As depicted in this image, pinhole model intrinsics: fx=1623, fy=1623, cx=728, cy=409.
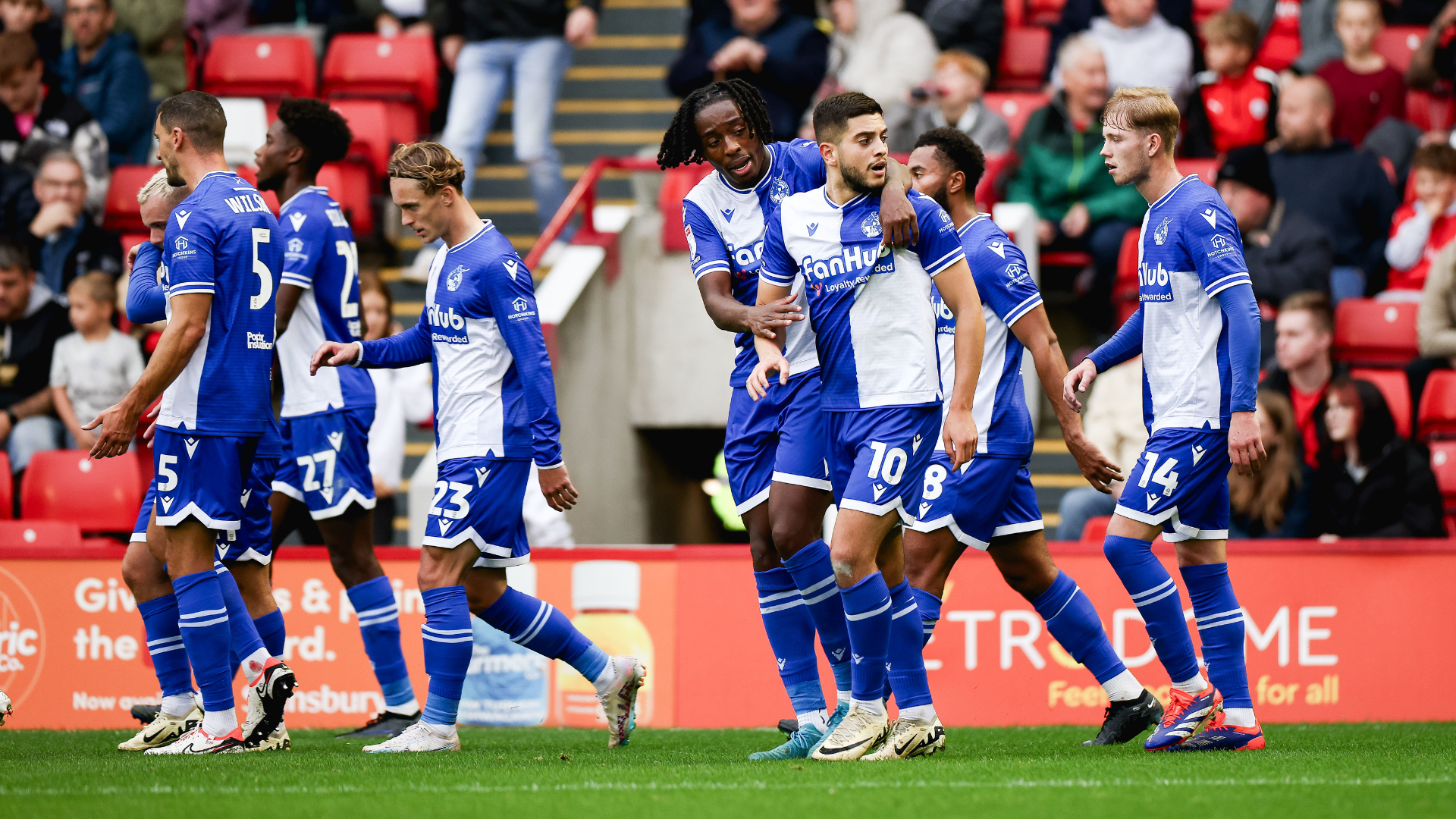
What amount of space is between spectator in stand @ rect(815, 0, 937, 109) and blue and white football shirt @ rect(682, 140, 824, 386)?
5.61 metres

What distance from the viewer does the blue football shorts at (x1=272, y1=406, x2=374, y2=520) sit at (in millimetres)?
6582

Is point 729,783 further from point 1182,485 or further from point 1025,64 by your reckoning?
point 1025,64

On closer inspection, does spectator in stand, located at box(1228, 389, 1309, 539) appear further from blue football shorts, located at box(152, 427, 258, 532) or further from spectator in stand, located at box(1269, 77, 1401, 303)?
blue football shorts, located at box(152, 427, 258, 532)

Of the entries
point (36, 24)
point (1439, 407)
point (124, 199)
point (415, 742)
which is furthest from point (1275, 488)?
point (36, 24)

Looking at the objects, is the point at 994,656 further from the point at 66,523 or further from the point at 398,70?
the point at 398,70

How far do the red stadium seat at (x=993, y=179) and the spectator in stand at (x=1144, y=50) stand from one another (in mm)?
1005

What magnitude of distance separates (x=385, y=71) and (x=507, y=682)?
666 centimetres

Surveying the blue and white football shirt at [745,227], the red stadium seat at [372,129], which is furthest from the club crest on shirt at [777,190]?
the red stadium seat at [372,129]

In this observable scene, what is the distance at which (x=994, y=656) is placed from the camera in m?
7.79

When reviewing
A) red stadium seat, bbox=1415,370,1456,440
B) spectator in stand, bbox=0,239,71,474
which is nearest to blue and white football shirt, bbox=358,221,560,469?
spectator in stand, bbox=0,239,71,474

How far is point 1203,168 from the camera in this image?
1111 centimetres

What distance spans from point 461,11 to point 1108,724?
902 centimetres

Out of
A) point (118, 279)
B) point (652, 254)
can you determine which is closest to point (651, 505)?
point (652, 254)

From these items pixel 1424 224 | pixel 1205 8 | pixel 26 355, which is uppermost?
pixel 1205 8
